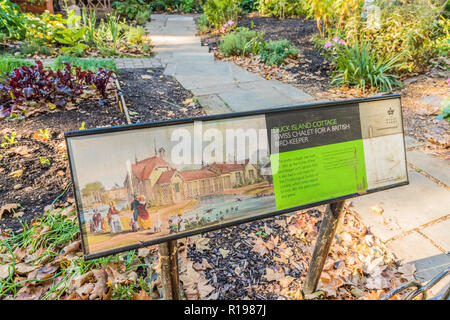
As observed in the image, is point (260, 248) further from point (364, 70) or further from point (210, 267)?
point (364, 70)

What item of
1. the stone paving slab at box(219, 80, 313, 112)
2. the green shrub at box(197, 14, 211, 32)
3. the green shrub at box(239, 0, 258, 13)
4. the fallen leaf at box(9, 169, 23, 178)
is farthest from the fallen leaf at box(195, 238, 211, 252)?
the green shrub at box(239, 0, 258, 13)

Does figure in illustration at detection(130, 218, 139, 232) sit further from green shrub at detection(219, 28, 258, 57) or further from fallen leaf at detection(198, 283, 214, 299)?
green shrub at detection(219, 28, 258, 57)

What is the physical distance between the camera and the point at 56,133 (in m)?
3.22

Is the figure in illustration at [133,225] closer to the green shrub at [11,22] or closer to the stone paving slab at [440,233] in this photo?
the stone paving slab at [440,233]

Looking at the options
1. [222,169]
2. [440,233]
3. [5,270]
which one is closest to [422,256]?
[440,233]

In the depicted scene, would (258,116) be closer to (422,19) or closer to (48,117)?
(48,117)

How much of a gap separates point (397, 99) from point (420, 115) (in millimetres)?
3091

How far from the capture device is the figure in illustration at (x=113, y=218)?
3.59ft

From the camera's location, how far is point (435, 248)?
2074 mm

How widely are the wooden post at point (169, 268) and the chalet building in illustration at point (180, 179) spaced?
216mm

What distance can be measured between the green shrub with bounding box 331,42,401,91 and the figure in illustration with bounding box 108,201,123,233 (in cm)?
431

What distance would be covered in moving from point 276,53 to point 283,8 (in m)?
4.70

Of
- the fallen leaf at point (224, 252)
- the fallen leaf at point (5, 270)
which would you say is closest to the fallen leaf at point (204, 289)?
the fallen leaf at point (224, 252)

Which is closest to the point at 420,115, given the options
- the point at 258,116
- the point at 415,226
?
the point at 415,226
